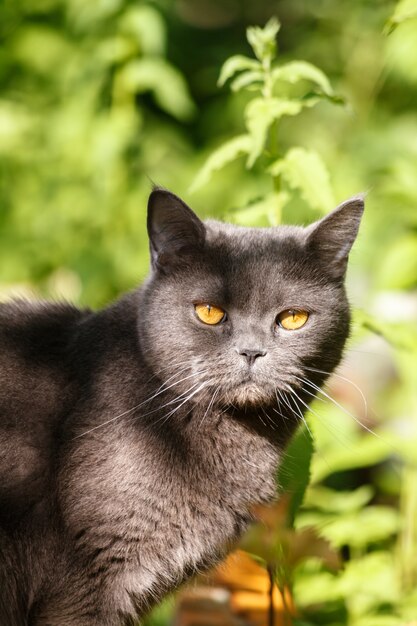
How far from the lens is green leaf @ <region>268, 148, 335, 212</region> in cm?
228

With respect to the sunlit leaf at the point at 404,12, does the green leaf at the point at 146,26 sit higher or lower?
higher

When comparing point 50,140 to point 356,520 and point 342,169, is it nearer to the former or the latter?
point 342,169

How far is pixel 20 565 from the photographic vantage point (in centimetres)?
202

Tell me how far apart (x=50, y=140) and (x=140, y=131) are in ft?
1.53

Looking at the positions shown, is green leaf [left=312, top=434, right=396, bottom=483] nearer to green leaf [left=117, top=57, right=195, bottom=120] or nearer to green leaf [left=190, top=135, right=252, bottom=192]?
green leaf [left=190, top=135, right=252, bottom=192]

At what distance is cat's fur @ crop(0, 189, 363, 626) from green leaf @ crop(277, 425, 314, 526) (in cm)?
5

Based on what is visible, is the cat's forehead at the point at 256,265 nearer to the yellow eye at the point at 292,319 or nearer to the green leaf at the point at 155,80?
the yellow eye at the point at 292,319

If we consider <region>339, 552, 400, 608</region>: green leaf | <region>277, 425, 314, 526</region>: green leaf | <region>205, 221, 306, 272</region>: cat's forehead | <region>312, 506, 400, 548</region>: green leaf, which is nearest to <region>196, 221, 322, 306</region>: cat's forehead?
Answer: <region>205, 221, 306, 272</region>: cat's forehead

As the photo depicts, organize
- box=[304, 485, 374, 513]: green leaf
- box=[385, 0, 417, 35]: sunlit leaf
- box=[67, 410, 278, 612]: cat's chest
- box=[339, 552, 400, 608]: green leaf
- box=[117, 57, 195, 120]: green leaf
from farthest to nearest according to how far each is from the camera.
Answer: box=[117, 57, 195, 120]: green leaf → box=[304, 485, 374, 513]: green leaf → box=[339, 552, 400, 608]: green leaf → box=[67, 410, 278, 612]: cat's chest → box=[385, 0, 417, 35]: sunlit leaf

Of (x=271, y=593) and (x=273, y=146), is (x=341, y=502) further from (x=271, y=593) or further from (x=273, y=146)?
(x=273, y=146)

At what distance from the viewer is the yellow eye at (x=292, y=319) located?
6.95 ft

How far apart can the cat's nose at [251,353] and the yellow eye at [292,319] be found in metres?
0.11

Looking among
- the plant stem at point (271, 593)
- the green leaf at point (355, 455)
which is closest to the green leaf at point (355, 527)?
the green leaf at point (355, 455)

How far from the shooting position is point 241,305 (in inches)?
82.5
